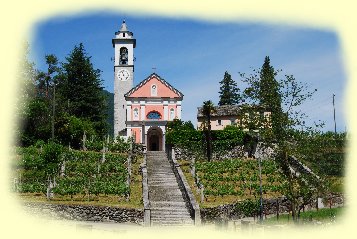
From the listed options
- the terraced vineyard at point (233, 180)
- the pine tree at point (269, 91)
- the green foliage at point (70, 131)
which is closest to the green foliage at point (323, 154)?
the pine tree at point (269, 91)

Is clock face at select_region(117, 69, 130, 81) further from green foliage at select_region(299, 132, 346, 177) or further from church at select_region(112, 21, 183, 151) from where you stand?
green foliage at select_region(299, 132, 346, 177)

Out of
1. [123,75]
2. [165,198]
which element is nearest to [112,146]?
[165,198]

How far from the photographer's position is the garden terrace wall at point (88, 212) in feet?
68.4

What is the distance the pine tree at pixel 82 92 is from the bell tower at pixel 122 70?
6.45ft

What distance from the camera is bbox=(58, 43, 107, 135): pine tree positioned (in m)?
49.6

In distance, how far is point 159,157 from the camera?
36438 millimetres

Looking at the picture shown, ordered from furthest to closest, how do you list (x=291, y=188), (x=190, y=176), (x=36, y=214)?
(x=190, y=176) < (x=36, y=214) < (x=291, y=188)

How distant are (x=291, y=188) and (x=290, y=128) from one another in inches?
85.4

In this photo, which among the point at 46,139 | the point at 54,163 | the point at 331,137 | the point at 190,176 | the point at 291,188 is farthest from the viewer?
the point at 46,139

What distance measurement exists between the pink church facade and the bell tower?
3958mm

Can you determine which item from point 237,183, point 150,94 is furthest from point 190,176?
point 150,94

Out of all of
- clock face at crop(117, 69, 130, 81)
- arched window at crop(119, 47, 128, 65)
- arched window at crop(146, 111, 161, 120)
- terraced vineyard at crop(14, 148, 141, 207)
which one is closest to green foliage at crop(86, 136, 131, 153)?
terraced vineyard at crop(14, 148, 141, 207)

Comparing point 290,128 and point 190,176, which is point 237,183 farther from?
point 290,128

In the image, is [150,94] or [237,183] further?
[150,94]
